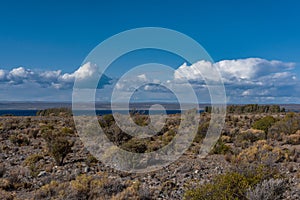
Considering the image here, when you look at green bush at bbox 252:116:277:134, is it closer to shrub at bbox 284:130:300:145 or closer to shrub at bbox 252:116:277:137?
shrub at bbox 252:116:277:137

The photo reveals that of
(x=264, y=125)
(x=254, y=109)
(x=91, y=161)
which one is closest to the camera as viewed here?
(x=91, y=161)

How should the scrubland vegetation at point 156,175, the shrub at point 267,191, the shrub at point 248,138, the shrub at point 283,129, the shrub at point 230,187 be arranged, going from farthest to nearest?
the shrub at point 283,129 → the shrub at point 248,138 → the scrubland vegetation at point 156,175 → the shrub at point 230,187 → the shrub at point 267,191

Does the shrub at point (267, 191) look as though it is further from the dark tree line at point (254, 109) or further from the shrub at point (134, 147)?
the dark tree line at point (254, 109)

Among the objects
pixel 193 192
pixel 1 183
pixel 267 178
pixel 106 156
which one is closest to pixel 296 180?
pixel 267 178

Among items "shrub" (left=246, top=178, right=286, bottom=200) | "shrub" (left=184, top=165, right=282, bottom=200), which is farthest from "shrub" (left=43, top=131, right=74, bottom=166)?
"shrub" (left=246, top=178, right=286, bottom=200)

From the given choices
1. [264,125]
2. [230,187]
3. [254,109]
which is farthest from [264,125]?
[254,109]

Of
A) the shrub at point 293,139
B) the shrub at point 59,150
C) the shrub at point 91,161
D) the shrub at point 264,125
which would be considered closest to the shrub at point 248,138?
the shrub at point 293,139

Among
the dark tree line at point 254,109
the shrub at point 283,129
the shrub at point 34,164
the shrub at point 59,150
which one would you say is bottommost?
the shrub at point 34,164

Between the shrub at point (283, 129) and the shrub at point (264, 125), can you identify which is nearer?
the shrub at point (283, 129)

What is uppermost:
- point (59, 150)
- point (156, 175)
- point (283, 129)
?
point (283, 129)

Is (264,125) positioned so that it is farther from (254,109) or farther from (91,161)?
(254,109)

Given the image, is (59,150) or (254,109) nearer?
(59,150)

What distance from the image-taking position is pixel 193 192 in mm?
7312

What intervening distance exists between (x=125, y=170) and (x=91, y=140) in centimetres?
863
